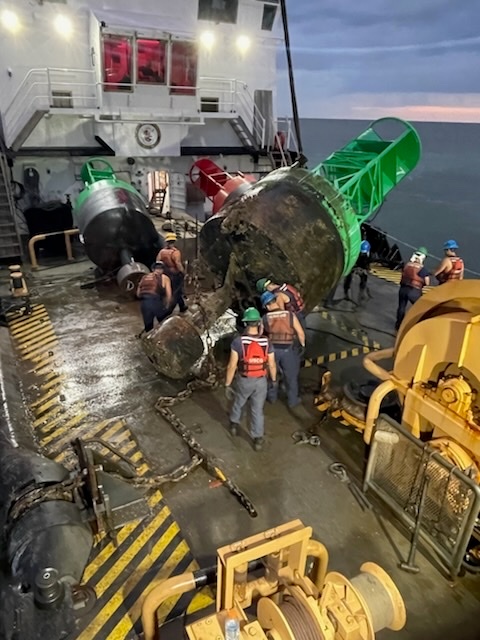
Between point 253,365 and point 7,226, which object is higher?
point 7,226

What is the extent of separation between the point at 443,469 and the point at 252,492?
1991 mm

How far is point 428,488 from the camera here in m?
4.32

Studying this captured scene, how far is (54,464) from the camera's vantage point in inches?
185

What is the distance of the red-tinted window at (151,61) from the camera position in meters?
13.4

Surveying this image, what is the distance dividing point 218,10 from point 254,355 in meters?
13.9

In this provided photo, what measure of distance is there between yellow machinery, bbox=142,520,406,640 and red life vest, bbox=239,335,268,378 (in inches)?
99.0

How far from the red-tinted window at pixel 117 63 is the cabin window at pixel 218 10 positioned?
10.9ft

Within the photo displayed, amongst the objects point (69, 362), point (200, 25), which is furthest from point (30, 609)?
point (200, 25)

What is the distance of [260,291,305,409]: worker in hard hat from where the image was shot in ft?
20.1

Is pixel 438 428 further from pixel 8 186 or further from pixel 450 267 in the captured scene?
pixel 8 186

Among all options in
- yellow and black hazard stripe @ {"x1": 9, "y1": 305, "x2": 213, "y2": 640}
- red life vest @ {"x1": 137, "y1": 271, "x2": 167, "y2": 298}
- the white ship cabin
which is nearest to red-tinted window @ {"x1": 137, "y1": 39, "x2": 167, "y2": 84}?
the white ship cabin

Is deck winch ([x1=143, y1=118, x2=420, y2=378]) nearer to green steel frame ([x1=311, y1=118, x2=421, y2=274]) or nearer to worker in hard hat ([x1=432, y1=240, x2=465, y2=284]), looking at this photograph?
green steel frame ([x1=311, y1=118, x2=421, y2=274])

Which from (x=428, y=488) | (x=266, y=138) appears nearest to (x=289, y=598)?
(x=428, y=488)

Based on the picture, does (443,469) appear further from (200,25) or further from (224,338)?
(200,25)
